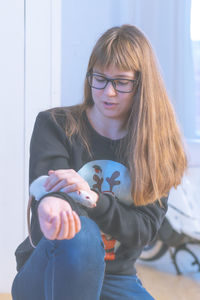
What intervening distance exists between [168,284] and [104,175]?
1.19 metres

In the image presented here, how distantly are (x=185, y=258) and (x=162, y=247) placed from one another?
0.17 meters

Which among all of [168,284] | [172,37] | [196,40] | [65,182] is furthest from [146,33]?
[65,182]

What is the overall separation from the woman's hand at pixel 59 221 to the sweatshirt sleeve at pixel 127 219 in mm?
204

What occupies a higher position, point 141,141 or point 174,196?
point 141,141

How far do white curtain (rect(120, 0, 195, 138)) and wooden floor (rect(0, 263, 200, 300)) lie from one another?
1.05 metres

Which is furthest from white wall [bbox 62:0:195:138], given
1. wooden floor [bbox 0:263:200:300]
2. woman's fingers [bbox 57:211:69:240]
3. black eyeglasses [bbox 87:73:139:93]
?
woman's fingers [bbox 57:211:69:240]

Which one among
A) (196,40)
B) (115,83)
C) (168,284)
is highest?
(196,40)

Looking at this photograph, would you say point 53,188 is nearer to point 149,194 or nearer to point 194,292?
point 149,194

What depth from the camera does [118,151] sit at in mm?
1384

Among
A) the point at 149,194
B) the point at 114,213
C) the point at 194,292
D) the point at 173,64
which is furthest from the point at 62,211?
the point at 173,64

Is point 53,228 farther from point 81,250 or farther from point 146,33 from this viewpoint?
point 146,33

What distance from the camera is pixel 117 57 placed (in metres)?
1.28

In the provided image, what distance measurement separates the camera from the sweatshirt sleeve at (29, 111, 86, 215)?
1301 mm

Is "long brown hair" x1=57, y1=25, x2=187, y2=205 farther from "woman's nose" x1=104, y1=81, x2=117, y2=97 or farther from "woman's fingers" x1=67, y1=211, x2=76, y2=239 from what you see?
"woman's fingers" x1=67, y1=211, x2=76, y2=239
